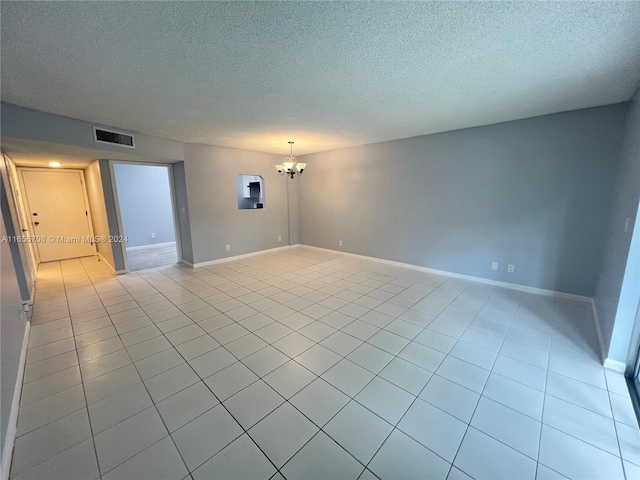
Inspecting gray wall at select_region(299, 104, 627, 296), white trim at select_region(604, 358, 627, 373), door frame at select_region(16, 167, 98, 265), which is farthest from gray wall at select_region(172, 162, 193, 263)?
white trim at select_region(604, 358, 627, 373)

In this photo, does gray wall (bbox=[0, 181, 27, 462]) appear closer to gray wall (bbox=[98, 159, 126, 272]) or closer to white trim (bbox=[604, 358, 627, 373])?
gray wall (bbox=[98, 159, 126, 272])

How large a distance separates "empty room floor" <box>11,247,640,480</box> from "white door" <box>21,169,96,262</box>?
10.1ft

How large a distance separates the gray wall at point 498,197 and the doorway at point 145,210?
16.8 feet

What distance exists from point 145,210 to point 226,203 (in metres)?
3.19

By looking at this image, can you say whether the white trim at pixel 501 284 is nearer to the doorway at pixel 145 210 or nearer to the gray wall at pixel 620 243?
the gray wall at pixel 620 243

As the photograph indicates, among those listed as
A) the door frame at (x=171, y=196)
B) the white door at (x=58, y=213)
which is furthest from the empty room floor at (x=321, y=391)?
the white door at (x=58, y=213)

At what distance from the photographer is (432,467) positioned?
4.43 feet

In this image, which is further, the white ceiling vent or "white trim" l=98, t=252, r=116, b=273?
"white trim" l=98, t=252, r=116, b=273

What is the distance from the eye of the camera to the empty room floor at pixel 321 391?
1386 millimetres

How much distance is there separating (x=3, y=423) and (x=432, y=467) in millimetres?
2421

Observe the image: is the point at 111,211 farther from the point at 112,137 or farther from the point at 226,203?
the point at 226,203

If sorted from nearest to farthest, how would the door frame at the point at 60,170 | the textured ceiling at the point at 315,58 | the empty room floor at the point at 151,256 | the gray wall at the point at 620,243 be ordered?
the textured ceiling at the point at 315,58 → the gray wall at the point at 620,243 → the door frame at the point at 60,170 → the empty room floor at the point at 151,256

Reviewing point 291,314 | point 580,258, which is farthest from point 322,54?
point 580,258

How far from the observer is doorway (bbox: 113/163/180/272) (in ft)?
21.4
